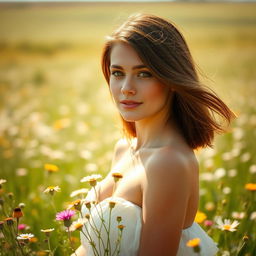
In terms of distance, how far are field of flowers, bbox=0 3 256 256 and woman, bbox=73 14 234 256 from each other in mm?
221

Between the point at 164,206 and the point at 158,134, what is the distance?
0.41 metres

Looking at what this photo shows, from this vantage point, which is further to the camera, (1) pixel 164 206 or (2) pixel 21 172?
(2) pixel 21 172

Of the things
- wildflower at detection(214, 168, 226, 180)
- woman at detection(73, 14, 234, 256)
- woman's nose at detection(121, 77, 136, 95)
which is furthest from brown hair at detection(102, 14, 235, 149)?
wildflower at detection(214, 168, 226, 180)

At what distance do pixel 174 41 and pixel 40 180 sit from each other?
2.32 metres

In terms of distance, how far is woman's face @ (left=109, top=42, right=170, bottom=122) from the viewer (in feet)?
6.14

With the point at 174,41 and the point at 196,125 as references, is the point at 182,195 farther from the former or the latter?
the point at 174,41

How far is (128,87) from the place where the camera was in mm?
1871

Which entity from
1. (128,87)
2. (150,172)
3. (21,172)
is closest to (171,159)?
(150,172)

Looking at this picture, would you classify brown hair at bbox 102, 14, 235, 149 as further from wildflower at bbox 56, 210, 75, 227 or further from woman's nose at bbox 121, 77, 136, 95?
wildflower at bbox 56, 210, 75, 227

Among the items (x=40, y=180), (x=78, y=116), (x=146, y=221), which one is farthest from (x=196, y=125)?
(x=78, y=116)

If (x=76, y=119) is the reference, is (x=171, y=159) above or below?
above

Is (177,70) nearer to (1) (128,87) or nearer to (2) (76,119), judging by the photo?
(1) (128,87)

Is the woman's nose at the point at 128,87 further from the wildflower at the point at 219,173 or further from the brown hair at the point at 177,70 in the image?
the wildflower at the point at 219,173

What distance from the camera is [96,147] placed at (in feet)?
14.8
